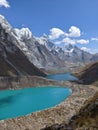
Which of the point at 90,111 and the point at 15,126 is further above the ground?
the point at 90,111

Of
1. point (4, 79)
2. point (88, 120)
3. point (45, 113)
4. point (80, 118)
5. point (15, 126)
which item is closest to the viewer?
point (88, 120)

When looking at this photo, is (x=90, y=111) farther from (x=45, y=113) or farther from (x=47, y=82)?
(x=47, y=82)

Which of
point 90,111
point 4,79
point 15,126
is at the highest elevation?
point 4,79

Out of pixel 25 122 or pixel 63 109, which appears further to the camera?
pixel 63 109

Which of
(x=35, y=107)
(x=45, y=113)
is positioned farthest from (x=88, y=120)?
(x=35, y=107)

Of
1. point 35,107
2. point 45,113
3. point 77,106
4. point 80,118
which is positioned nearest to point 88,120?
point 80,118

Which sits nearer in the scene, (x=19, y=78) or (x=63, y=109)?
(x=63, y=109)

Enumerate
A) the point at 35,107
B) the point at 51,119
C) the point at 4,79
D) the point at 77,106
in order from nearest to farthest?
the point at 51,119
the point at 77,106
the point at 35,107
the point at 4,79

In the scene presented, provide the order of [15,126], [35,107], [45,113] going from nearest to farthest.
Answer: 1. [15,126]
2. [45,113]
3. [35,107]

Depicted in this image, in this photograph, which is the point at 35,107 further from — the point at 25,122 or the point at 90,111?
the point at 90,111
